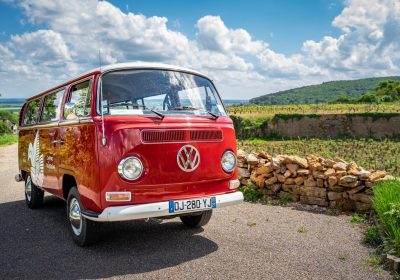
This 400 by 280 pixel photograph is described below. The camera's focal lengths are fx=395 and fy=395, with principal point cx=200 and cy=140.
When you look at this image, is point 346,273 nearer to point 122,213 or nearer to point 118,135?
point 122,213

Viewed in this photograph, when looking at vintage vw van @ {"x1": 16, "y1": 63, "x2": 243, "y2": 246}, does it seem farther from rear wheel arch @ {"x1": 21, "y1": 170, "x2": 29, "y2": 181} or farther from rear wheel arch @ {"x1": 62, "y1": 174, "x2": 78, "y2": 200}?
rear wheel arch @ {"x1": 21, "y1": 170, "x2": 29, "y2": 181}

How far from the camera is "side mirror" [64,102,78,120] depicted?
17.2 feet

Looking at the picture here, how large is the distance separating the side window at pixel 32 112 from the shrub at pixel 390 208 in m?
5.89

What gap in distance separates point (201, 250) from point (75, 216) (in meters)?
1.73

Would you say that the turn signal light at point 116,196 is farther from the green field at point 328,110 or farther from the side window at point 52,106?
the green field at point 328,110

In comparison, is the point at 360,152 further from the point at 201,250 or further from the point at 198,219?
the point at 201,250

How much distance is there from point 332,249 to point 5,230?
4834 mm

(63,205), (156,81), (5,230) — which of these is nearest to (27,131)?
(63,205)

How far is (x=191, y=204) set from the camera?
4.66 m

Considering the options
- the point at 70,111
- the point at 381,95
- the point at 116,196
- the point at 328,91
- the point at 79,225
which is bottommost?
the point at 79,225

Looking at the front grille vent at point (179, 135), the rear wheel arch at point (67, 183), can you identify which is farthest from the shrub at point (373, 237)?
the rear wheel arch at point (67, 183)

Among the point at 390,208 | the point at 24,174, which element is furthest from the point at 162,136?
the point at 24,174

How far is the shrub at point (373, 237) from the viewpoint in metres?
5.12

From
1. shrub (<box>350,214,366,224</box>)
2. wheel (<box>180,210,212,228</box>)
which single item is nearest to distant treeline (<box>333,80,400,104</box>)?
shrub (<box>350,214,366,224</box>)
